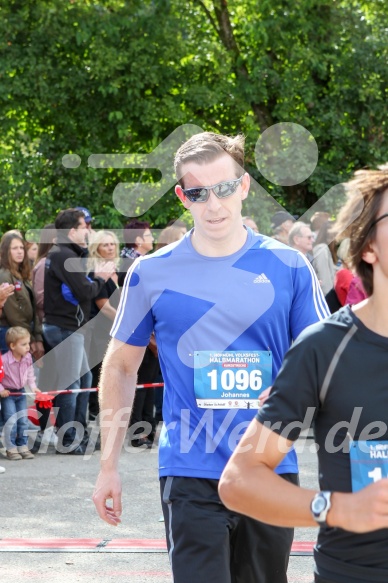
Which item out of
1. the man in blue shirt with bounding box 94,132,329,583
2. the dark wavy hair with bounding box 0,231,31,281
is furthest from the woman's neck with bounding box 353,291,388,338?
the dark wavy hair with bounding box 0,231,31,281

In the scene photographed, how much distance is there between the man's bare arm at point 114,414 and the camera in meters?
3.85

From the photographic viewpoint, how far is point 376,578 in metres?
2.44

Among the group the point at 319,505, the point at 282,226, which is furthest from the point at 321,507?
the point at 282,226

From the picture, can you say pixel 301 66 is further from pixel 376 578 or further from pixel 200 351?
pixel 376 578

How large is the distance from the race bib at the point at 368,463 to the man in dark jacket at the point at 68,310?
7248 mm

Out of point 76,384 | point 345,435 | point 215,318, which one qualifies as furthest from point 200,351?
point 76,384

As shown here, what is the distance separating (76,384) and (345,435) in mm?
7448

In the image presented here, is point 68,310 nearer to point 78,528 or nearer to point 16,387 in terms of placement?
point 16,387

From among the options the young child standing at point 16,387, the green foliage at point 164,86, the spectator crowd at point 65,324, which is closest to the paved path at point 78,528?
the young child standing at point 16,387

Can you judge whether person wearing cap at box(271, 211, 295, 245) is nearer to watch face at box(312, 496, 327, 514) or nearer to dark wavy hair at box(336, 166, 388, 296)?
dark wavy hair at box(336, 166, 388, 296)

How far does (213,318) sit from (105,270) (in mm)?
6226

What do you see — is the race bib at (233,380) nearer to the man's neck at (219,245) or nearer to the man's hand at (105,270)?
the man's neck at (219,245)

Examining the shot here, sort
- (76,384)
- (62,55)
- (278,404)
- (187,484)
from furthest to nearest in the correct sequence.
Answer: (62,55) → (76,384) → (187,484) → (278,404)

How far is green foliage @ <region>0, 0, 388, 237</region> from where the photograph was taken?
16625 millimetres
